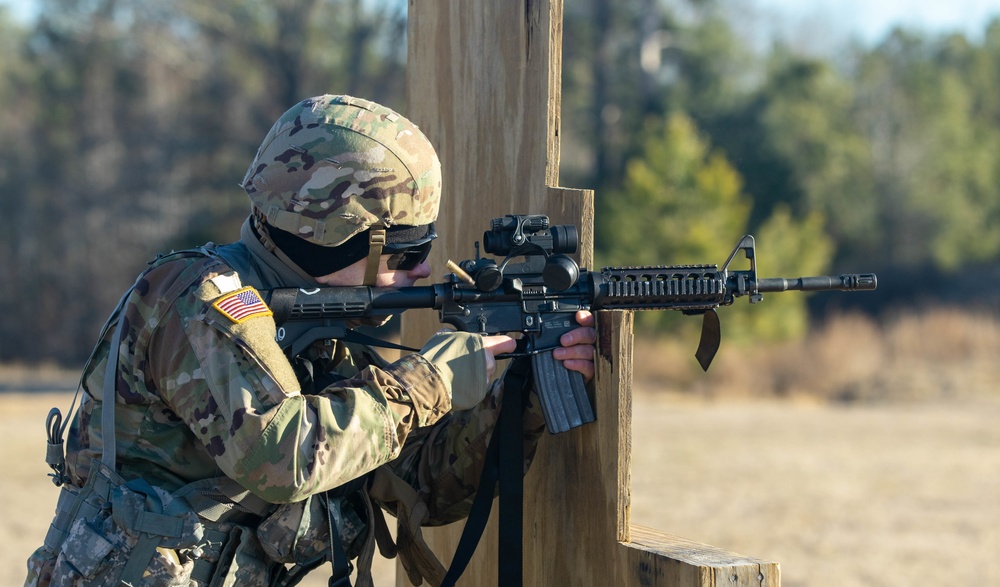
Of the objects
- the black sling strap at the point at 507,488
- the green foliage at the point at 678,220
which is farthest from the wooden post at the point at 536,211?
the green foliage at the point at 678,220

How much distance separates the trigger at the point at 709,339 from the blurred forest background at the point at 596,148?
22.6m

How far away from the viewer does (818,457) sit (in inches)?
532

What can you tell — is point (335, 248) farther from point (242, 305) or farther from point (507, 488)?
point (507, 488)

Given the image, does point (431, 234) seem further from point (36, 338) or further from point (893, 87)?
point (893, 87)

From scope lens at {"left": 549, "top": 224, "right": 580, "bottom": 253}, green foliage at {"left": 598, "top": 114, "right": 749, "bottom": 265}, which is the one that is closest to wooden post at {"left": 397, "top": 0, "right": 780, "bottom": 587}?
scope lens at {"left": 549, "top": 224, "right": 580, "bottom": 253}

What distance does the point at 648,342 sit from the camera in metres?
24.9

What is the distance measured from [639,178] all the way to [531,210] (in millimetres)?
23944

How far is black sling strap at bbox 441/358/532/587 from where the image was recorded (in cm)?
305

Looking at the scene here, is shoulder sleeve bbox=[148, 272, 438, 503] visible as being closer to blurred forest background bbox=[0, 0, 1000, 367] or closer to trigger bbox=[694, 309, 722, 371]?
trigger bbox=[694, 309, 722, 371]

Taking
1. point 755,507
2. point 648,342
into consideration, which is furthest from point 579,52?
point 755,507

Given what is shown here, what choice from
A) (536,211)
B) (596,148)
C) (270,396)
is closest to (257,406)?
(270,396)

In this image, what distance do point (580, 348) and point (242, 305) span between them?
913 millimetres

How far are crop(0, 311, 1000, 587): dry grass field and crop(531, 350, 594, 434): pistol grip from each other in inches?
190

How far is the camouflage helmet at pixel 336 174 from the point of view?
2.88m
